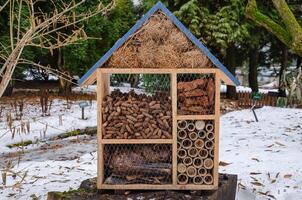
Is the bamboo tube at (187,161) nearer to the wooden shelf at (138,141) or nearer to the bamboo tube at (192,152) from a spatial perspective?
the bamboo tube at (192,152)

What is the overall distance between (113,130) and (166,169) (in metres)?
0.96

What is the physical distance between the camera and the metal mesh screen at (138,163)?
6207mm

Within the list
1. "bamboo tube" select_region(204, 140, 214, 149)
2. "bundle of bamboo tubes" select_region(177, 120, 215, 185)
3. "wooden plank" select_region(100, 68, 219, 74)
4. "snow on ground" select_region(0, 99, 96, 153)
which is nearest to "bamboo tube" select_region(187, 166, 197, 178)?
"bundle of bamboo tubes" select_region(177, 120, 215, 185)

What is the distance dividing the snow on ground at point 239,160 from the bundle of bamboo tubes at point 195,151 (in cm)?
182

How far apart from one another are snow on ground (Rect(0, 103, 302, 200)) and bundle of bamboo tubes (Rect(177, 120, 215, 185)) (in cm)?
182

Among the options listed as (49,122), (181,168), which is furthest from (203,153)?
(49,122)

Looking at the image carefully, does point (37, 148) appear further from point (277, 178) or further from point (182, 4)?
point (182, 4)

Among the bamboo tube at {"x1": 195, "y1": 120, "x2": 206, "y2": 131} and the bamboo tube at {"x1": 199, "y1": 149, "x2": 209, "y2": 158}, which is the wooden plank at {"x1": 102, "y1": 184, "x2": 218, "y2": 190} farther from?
the bamboo tube at {"x1": 195, "y1": 120, "x2": 206, "y2": 131}

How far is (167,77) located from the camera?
23.9ft

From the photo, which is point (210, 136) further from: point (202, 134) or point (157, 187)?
point (157, 187)

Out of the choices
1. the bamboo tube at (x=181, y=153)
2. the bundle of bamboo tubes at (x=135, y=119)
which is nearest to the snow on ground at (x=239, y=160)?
the bundle of bamboo tubes at (x=135, y=119)

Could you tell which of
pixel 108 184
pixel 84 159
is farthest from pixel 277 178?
pixel 84 159

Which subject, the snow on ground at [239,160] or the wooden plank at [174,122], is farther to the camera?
the snow on ground at [239,160]

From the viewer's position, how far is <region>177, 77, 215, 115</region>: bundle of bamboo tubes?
6.10 metres
